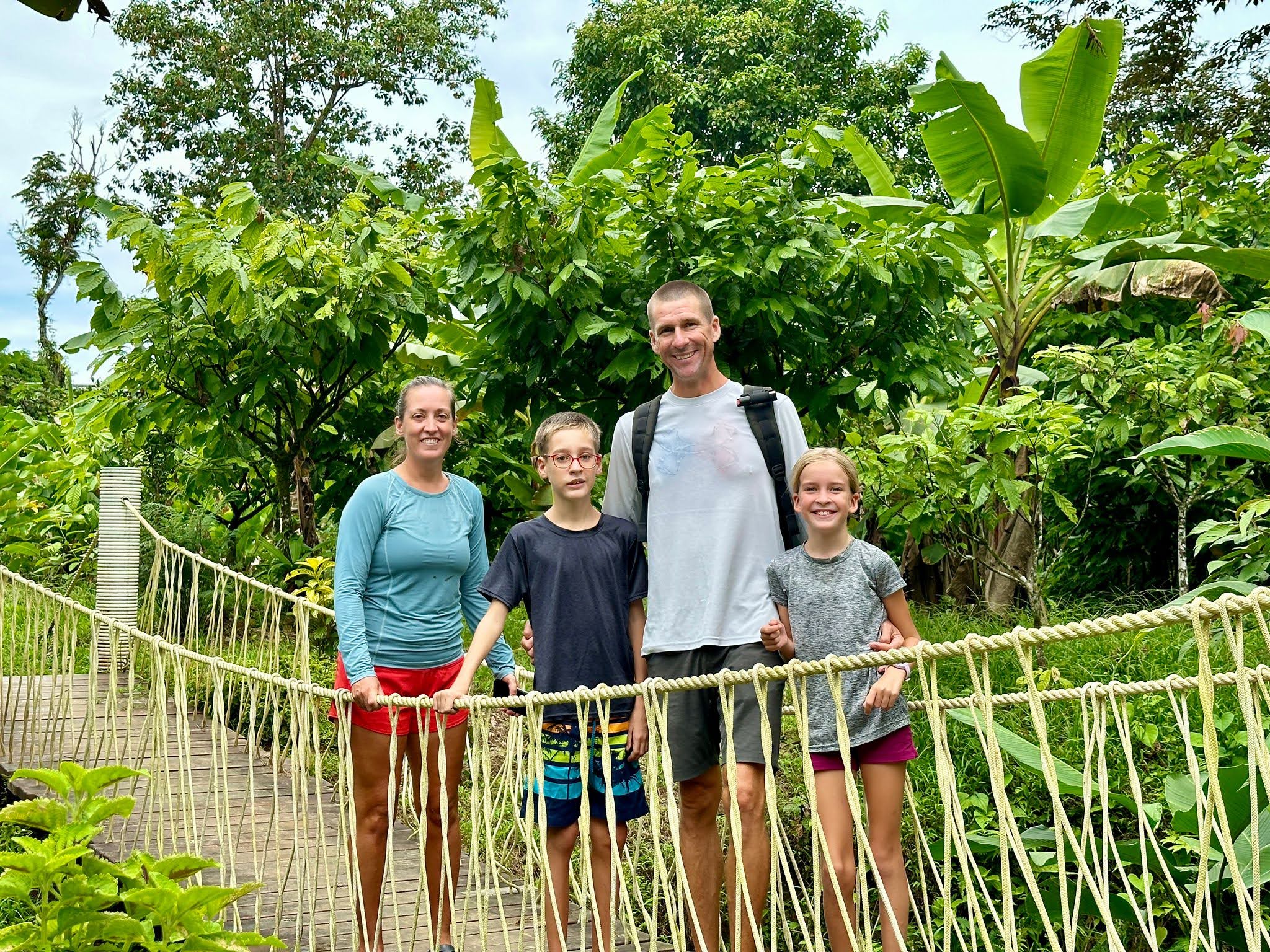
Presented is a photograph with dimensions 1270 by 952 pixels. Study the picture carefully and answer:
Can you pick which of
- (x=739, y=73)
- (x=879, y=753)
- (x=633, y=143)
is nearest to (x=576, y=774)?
(x=879, y=753)

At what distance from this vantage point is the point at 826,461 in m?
2.39

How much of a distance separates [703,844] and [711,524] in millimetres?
667

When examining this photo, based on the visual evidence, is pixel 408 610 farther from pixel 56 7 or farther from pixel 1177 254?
pixel 1177 254

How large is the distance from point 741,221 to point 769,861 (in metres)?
1.81

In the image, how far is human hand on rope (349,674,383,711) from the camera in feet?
8.54

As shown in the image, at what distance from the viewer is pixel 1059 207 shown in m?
5.22

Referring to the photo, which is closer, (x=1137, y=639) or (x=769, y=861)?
(x=769, y=861)

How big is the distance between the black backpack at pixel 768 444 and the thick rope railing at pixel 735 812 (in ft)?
1.42

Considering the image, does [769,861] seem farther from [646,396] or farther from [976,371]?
[976,371]

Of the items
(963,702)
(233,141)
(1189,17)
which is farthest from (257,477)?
(233,141)

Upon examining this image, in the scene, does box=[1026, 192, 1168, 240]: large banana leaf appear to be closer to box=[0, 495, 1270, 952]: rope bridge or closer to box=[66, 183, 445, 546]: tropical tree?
box=[0, 495, 1270, 952]: rope bridge

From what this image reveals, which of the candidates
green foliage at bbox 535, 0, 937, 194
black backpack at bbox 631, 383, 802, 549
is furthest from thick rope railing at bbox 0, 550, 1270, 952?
green foliage at bbox 535, 0, 937, 194

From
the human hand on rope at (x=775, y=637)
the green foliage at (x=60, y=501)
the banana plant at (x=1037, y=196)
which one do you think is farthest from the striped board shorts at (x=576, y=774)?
the green foliage at (x=60, y=501)

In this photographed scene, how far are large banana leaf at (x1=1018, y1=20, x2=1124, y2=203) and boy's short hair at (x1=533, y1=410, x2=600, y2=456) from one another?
9.46 feet
